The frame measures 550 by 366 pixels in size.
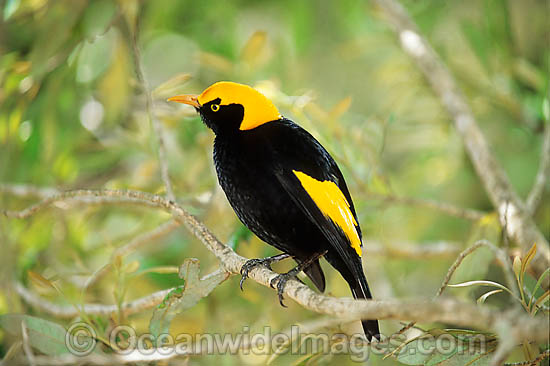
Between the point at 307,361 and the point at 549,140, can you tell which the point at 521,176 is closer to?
the point at 549,140

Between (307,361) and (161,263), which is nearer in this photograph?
(307,361)

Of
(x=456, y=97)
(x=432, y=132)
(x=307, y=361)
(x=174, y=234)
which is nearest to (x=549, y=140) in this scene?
(x=456, y=97)

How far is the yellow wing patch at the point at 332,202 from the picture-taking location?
5.94 ft

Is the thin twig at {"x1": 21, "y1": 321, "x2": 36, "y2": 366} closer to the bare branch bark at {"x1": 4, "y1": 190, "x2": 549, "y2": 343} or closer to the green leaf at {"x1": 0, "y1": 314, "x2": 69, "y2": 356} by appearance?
the green leaf at {"x1": 0, "y1": 314, "x2": 69, "y2": 356}

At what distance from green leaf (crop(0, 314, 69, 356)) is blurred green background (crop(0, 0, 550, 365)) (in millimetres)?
198

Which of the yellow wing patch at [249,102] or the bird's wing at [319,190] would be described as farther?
the yellow wing patch at [249,102]

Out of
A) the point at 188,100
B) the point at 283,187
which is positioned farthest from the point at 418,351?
the point at 188,100

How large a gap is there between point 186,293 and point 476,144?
1.46 metres

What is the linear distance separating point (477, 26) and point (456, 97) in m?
1.22

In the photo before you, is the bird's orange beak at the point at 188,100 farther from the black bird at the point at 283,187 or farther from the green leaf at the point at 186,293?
the green leaf at the point at 186,293

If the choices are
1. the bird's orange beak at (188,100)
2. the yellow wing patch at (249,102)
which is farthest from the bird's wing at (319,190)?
the bird's orange beak at (188,100)

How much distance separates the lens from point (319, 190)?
184 cm

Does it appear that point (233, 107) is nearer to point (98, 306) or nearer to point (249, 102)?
point (249, 102)

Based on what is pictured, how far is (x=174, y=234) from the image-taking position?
3334mm
